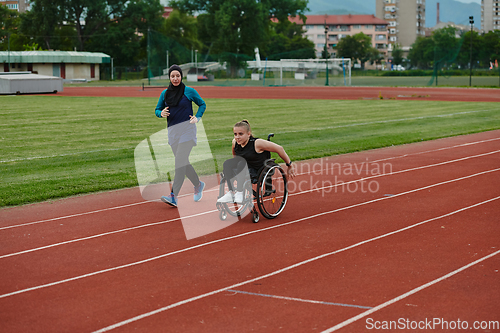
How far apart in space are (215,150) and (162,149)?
1.34 m

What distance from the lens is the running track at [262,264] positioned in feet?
14.8

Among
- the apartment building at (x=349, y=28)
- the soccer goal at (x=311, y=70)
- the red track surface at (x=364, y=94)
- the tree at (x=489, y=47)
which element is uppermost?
the apartment building at (x=349, y=28)

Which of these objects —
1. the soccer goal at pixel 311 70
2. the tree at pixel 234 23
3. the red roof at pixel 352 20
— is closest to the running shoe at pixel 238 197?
the soccer goal at pixel 311 70

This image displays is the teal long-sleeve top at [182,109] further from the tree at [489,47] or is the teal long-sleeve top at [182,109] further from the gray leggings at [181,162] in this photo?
the tree at [489,47]

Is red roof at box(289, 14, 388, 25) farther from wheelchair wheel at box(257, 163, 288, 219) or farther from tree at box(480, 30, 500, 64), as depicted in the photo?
wheelchair wheel at box(257, 163, 288, 219)

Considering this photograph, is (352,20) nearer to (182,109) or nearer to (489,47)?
(489,47)

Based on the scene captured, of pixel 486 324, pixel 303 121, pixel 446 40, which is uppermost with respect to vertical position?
pixel 446 40

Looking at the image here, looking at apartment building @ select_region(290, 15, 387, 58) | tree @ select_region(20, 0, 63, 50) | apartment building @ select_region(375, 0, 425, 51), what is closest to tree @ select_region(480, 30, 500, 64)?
tree @ select_region(20, 0, 63, 50)

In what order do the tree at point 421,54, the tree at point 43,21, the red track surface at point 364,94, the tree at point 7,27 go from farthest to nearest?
the tree at point 421,54 → the tree at point 7,27 → the tree at point 43,21 → the red track surface at point 364,94

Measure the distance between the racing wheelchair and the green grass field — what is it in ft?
9.58

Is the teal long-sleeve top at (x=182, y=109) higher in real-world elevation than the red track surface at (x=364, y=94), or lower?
lower

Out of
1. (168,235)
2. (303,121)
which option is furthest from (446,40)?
(168,235)

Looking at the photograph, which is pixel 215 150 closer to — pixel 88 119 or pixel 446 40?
pixel 88 119

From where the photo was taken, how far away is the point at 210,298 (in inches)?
192
